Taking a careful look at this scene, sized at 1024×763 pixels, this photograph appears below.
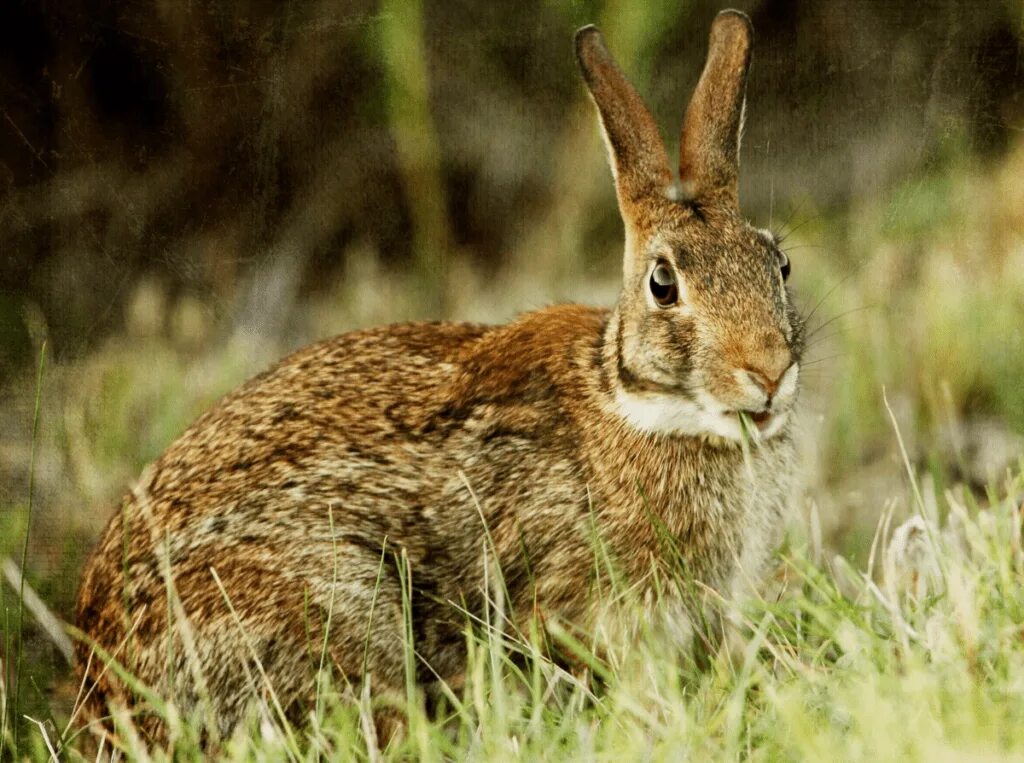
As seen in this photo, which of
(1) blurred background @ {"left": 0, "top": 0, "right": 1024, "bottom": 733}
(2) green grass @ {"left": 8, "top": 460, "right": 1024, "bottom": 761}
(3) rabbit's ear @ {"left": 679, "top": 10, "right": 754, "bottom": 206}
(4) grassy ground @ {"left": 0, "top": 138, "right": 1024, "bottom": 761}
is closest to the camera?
(2) green grass @ {"left": 8, "top": 460, "right": 1024, "bottom": 761}

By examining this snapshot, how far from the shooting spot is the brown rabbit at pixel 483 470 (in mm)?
3451

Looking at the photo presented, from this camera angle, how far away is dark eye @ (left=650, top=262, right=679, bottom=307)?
3.59 meters

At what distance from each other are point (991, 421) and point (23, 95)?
3375 millimetres

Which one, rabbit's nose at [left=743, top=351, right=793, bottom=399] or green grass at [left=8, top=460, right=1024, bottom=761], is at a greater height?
rabbit's nose at [left=743, top=351, right=793, bottom=399]

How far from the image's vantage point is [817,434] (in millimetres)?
4590

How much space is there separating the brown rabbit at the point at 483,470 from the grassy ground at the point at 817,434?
0.60 feet

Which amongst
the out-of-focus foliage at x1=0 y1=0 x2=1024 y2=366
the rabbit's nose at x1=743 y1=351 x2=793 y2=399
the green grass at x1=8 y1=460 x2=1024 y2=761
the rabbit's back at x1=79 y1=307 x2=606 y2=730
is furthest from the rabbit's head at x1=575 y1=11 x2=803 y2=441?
the out-of-focus foliage at x1=0 y1=0 x2=1024 y2=366

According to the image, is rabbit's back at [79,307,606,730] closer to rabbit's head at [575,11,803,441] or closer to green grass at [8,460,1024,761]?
green grass at [8,460,1024,761]

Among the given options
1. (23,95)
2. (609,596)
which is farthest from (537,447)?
(23,95)

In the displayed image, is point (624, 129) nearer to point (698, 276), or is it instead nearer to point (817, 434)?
point (698, 276)

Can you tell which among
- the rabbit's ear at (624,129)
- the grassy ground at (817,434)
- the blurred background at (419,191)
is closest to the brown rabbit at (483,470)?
the rabbit's ear at (624,129)

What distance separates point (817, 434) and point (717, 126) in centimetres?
128

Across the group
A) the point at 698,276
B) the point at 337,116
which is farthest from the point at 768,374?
the point at 337,116

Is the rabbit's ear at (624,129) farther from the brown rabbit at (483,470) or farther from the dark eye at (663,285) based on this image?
the dark eye at (663,285)
